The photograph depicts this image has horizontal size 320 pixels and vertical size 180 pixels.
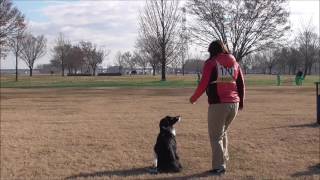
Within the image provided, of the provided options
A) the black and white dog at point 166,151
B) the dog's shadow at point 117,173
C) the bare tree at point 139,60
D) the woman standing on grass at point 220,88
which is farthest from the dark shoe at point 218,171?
the bare tree at point 139,60

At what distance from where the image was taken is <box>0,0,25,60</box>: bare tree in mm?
45250

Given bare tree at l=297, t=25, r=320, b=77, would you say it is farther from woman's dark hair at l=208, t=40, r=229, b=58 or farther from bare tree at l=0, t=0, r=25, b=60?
woman's dark hair at l=208, t=40, r=229, b=58

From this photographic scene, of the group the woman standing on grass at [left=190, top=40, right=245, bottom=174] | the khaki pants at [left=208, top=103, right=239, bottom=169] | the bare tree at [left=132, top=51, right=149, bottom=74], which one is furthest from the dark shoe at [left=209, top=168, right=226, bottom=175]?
the bare tree at [left=132, top=51, right=149, bottom=74]

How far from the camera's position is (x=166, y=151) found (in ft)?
27.0

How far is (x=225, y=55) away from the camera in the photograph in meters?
7.48

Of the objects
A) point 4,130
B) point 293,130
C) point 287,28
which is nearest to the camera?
point 293,130

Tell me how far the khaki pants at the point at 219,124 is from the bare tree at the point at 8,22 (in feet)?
131

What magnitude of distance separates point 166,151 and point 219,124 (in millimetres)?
1059

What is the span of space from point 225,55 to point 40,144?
210 inches

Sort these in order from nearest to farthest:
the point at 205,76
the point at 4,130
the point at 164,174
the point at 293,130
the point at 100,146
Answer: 1. the point at 205,76
2. the point at 164,174
3. the point at 100,146
4. the point at 293,130
5. the point at 4,130

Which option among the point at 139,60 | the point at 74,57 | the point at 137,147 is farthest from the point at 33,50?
the point at 137,147

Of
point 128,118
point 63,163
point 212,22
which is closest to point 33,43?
point 212,22

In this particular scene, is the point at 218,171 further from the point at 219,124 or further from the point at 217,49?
the point at 217,49

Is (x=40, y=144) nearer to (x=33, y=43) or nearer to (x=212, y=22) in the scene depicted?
(x=212, y=22)
